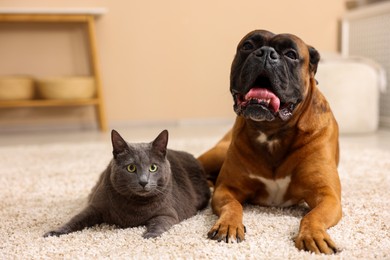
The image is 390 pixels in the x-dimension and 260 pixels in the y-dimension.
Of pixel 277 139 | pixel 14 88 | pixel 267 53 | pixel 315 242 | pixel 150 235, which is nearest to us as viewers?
pixel 315 242

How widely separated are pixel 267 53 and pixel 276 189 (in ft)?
1.60

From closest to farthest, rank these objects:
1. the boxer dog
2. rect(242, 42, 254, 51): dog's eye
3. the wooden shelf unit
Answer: the boxer dog, rect(242, 42, 254, 51): dog's eye, the wooden shelf unit

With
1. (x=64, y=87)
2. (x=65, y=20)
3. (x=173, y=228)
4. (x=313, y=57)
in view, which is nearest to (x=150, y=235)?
(x=173, y=228)

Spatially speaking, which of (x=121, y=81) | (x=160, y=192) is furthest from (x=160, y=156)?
(x=121, y=81)

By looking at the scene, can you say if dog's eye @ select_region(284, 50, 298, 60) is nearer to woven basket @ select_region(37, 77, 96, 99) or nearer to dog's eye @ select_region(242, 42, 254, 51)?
dog's eye @ select_region(242, 42, 254, 51)

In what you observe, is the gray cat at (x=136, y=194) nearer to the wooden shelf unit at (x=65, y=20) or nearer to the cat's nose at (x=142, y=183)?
the cat's nose at (x=142, y=183)

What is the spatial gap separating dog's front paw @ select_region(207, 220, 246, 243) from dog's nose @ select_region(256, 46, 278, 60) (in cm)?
54

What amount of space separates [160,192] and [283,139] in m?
0.47

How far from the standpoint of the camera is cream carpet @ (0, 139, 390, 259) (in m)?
1.14

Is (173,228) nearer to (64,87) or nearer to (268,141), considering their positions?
(268,141)

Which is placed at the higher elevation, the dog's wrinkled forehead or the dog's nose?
the dog's wrinkled forehead

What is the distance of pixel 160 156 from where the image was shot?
54.8 inches

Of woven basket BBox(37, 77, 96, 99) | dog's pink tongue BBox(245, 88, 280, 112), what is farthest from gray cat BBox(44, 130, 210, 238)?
woven basket BBox(37, 77, 96, 99)

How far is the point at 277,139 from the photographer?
1.49 m
